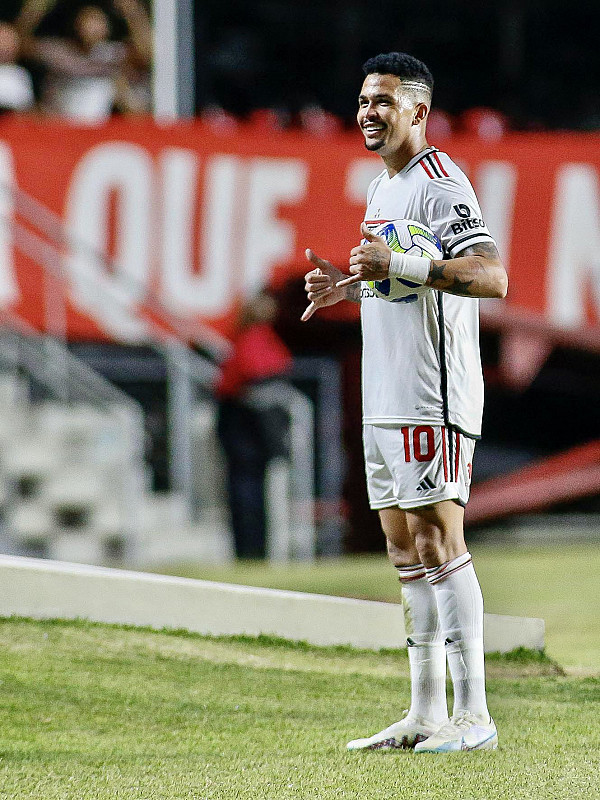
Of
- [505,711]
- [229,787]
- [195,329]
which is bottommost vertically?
[195,329]

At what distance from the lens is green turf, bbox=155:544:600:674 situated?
6.82 metres

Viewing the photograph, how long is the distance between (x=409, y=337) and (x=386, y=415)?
0.78 feet

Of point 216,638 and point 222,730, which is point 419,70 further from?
point 216,638

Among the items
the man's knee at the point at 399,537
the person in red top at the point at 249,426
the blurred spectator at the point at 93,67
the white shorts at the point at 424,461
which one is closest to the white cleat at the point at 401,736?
the man's knee at the point at 399,537

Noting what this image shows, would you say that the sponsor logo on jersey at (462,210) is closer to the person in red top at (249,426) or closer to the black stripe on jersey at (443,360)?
the black stripe on jersey at (443,360)

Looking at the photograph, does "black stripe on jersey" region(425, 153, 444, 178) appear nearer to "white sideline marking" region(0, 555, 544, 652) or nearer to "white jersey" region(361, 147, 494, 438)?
"white jersey" region(361, 147, 494, 438)

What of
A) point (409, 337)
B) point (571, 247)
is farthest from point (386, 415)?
point (571, 247)

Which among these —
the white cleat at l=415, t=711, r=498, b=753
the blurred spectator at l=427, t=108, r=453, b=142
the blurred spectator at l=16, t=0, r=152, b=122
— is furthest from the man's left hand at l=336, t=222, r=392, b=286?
the blurred spectator at l=16, t=0, r=152, b=122

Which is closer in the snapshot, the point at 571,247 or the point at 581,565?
the point at 581,565

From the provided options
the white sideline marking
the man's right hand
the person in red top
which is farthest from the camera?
the person in red top

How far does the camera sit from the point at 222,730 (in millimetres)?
4195

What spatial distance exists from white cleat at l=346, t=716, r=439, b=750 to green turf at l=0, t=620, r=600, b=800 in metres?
0.09

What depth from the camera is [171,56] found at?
1260 centimetres

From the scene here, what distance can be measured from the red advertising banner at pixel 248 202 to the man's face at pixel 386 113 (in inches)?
304
